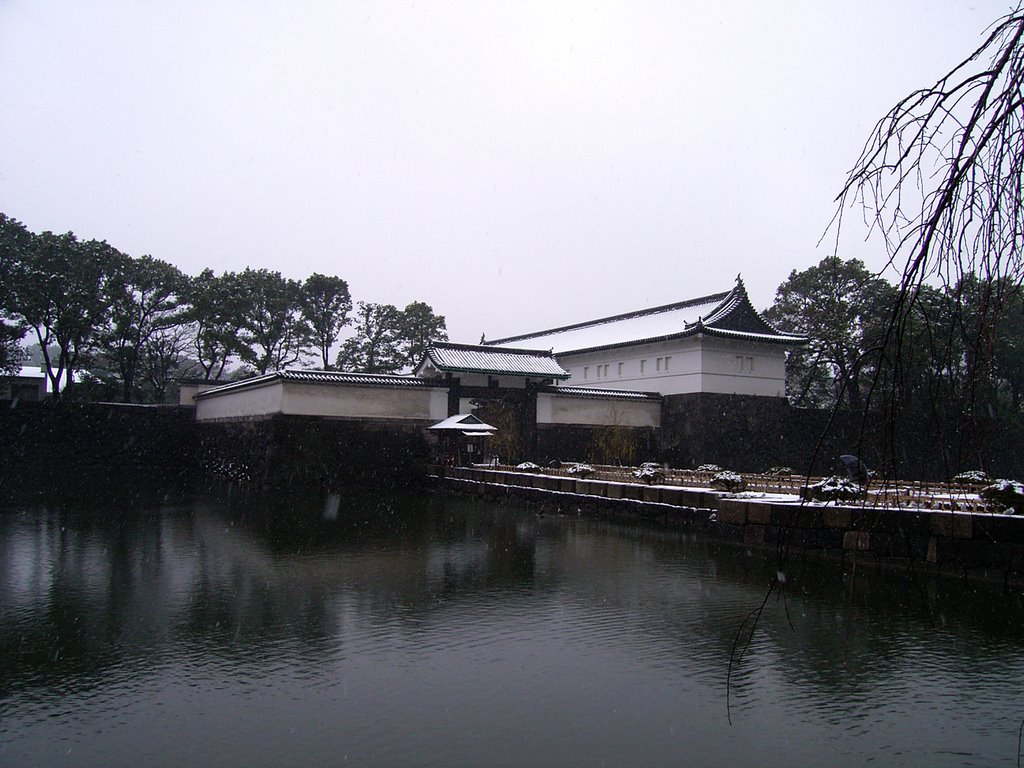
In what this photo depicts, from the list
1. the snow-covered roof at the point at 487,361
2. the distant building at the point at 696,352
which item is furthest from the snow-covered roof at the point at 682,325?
the snow-covered roof at the point at 487,361

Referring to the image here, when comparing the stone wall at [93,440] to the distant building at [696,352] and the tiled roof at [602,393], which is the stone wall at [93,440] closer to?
the distant building at [696,352]

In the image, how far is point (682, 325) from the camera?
30.2 m

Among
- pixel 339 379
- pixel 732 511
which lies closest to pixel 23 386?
pixel 339 379

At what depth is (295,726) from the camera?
15.3 ft

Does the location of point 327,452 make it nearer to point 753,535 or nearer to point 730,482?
point 730,482

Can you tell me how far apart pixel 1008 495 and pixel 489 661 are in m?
7.61

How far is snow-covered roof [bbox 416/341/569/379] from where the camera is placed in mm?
25656

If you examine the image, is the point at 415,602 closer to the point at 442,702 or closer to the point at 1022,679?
the point at 442,702

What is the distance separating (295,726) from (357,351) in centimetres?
3821

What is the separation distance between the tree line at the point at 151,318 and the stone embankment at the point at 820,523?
14.9m

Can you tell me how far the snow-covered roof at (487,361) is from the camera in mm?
25656

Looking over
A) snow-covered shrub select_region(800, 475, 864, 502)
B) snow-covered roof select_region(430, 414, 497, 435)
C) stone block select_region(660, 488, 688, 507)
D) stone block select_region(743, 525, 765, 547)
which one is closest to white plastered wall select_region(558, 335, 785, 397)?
snow-covered roof select_region(430, 414, 497, 435)

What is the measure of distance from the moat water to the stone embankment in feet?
1.44

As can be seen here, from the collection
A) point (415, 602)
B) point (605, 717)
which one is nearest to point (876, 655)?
point (605, 717)
